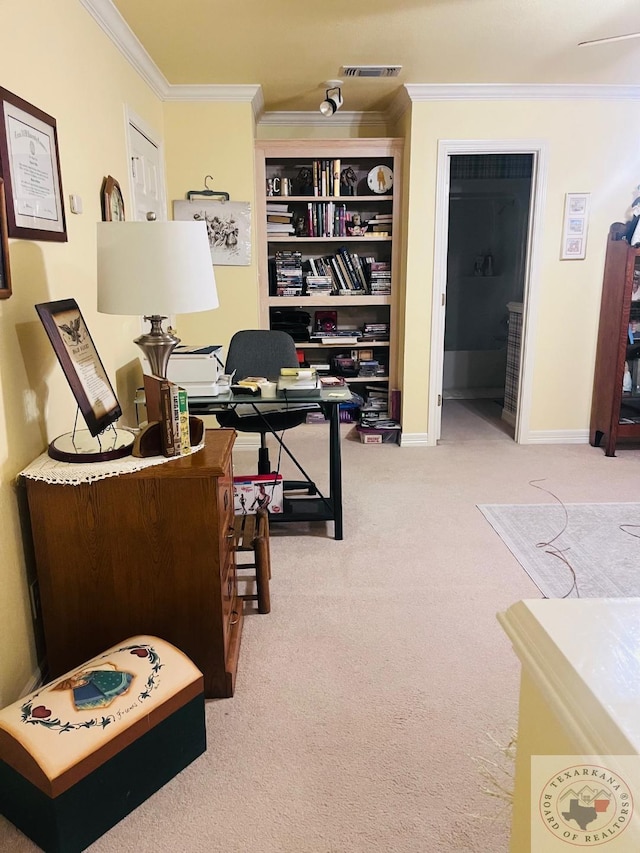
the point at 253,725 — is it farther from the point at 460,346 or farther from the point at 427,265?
the point at 460,346

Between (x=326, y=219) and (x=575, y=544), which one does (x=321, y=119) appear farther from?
(x=575, y=544)

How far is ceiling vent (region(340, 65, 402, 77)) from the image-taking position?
3457 millimetres

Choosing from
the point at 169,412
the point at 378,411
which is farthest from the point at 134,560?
the point at 378,411

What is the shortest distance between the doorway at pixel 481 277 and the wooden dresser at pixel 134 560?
432 centimetres

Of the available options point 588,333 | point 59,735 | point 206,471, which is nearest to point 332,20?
point 206,471

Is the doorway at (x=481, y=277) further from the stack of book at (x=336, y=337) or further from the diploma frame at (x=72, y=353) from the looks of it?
the diploma frame at (x=72, y=353)

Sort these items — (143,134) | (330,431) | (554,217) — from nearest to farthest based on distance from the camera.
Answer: (330,431), (143,134), (554,217)

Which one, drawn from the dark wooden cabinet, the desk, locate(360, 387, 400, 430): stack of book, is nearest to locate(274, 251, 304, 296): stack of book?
locate(360, 387, 400, 430): stack of book

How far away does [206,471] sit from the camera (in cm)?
175

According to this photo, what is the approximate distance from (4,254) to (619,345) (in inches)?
145

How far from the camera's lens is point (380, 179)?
4.41m

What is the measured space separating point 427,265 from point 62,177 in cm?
265

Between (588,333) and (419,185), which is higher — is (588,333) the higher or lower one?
the lower one

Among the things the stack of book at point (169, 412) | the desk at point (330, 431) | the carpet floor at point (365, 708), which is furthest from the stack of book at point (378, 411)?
the stack of book at point (169, 412)
